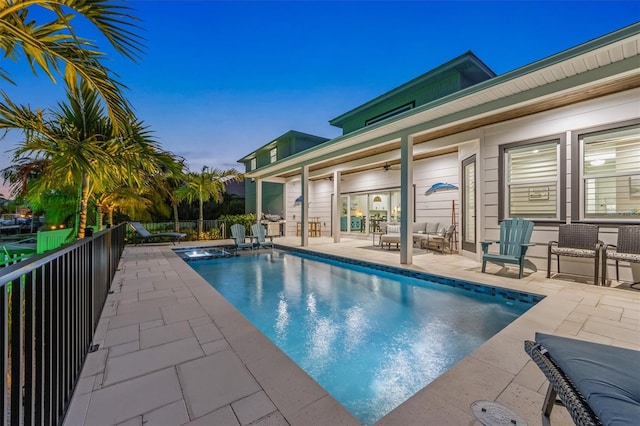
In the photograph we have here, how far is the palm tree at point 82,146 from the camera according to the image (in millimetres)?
3406

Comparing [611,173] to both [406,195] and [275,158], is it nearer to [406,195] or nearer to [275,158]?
[406,195]

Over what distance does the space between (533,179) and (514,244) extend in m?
1.48

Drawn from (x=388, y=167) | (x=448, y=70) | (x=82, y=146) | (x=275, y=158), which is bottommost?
(x=82, y=146)

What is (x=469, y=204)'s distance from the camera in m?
6.86

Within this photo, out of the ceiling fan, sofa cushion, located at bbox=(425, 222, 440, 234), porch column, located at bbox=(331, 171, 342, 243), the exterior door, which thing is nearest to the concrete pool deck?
the exterior door

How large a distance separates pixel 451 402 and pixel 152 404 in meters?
1.79

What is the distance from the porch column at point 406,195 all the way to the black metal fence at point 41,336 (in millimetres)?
5438

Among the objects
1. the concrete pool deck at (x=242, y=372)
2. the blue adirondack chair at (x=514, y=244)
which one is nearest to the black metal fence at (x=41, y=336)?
the concrete pool deck at (x=242, y=372)

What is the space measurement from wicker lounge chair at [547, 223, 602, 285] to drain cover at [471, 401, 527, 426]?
4.16m

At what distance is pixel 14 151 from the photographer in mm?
3723

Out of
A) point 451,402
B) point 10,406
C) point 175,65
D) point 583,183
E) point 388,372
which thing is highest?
point 175,65

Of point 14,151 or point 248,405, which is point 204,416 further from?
point 14,151

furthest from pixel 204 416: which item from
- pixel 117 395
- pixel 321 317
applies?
pixel 321 317

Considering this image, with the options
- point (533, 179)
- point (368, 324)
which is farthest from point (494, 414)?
point (533, 179)
